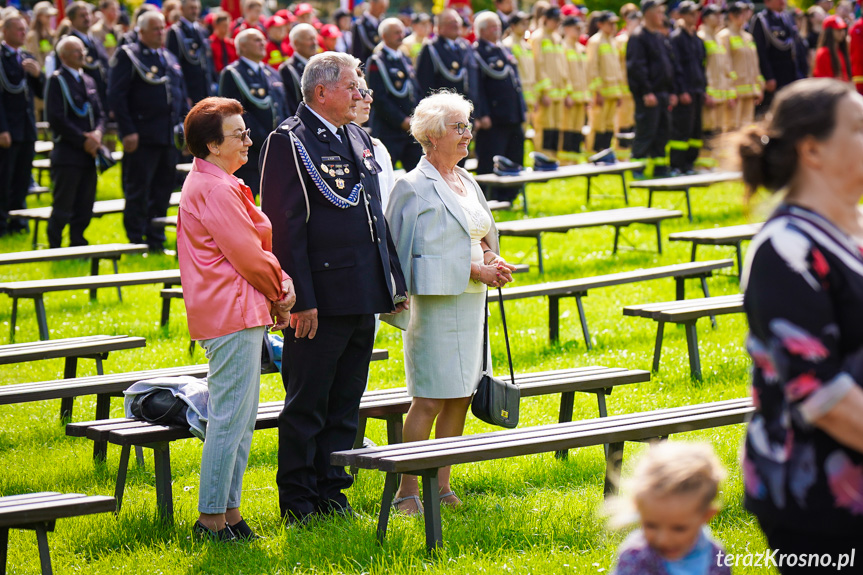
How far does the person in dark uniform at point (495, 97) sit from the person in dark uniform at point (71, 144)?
514cm

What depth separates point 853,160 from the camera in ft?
8.84

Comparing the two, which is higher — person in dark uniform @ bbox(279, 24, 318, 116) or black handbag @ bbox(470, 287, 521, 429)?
person in dark uniform @ bbox(279, 24, 318, 116)

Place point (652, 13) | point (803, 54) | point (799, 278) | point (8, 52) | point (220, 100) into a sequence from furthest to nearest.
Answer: point (803, 54) < point (652, 13) < point (8, 52) < point (220, 100) < point (799, 278)

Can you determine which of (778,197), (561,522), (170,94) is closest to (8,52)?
(170,94)

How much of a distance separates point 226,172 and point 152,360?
3.72 m

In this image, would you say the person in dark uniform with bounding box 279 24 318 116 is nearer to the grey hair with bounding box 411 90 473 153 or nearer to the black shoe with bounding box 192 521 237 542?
the grey hair with bounding box 411 90 473 153

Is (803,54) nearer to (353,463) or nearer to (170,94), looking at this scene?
(170,94)

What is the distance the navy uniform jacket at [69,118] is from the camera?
11992 millimetres

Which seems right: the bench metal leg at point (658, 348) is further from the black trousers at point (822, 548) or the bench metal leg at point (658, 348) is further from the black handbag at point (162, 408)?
the black trousers at point (822, 548)

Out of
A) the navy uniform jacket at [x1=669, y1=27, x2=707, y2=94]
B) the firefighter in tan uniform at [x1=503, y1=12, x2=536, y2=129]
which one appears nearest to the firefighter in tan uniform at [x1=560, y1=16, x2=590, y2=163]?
the firefighter in tan uniform at [x1=503, y1=12, x2=536, y2=129]

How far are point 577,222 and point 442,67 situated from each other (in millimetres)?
4182

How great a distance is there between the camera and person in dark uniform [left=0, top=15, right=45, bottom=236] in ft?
44.1

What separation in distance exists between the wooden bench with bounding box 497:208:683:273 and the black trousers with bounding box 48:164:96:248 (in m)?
4.60

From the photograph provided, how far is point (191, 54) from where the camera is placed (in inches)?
586
